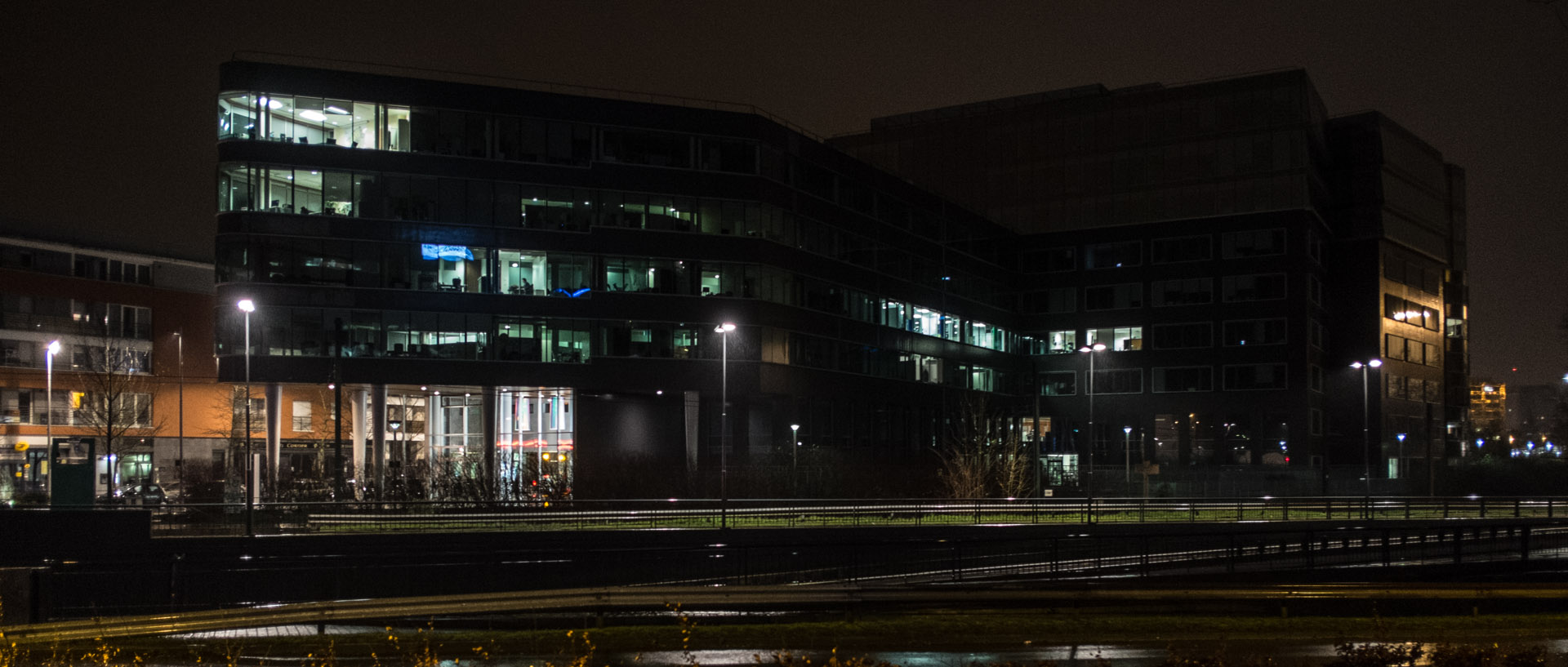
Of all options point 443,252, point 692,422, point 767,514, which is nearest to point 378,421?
point 443,252

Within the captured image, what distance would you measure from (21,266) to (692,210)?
165 ft

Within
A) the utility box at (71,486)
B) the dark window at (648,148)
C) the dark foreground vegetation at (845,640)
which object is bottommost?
the dark foreground vegetation at (845,640)

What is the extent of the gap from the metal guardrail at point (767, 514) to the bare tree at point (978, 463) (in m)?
11.1

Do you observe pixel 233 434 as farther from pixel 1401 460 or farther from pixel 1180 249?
pixel 1401 460

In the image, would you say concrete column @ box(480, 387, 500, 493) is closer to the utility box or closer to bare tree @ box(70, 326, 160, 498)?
bare tree @ box(70, 326, 160, 498)

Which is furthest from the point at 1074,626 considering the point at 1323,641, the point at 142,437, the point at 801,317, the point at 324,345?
the point at 142,437

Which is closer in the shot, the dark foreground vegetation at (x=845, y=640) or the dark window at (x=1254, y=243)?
the dark foreground vegetation at (x=845, y=640)

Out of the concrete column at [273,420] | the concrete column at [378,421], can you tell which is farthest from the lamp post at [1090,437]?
the concrete column at [273,420]

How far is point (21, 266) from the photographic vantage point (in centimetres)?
8606

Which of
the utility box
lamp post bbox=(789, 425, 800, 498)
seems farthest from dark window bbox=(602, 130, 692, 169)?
the utility box

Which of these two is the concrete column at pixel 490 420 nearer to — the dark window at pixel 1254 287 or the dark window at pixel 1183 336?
the dark window at pixel 1183 336

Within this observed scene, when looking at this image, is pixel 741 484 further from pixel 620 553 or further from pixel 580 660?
pixel 580 660

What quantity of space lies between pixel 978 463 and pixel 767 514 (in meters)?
23.3

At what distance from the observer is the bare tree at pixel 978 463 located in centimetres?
6250
